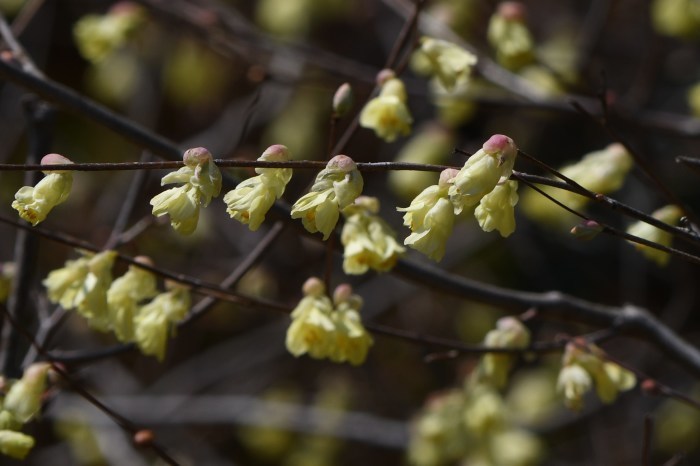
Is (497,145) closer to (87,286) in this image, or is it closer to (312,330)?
(312,330)

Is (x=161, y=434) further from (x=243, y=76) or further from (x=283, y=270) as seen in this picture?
(x=243, y=76)

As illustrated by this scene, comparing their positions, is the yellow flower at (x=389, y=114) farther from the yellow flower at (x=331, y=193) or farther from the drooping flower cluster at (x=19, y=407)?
the drooping flower cluster at (x=19, y=407)

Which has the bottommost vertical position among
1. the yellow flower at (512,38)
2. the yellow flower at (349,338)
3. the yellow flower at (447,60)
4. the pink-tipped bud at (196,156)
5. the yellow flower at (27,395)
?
the yellow flower at (27,395)

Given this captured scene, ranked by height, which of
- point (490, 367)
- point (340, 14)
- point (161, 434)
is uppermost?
point (340, 14)

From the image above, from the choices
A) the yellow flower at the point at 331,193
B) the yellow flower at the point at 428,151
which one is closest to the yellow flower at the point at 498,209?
the yellow flower at the point at 331,193

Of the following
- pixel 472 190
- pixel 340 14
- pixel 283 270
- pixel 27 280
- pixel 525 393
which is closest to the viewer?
pixel 472 190

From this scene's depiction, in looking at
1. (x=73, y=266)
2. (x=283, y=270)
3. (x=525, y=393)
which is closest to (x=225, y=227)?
(x=283, y=270)
